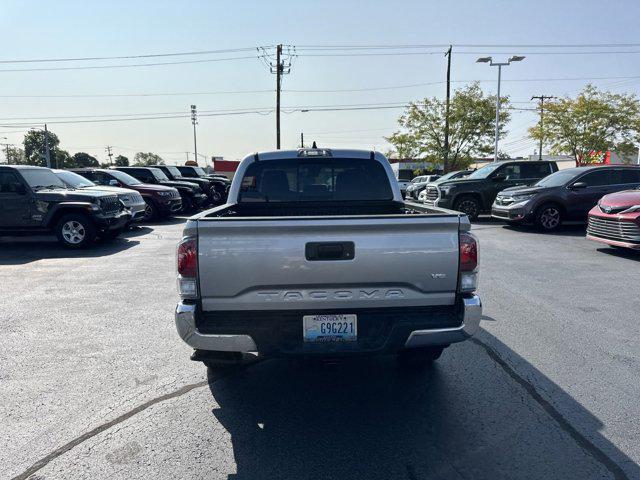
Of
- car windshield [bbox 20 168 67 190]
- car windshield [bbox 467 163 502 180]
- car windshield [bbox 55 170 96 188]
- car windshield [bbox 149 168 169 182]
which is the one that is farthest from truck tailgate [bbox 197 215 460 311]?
car windshield [bbox 149 168 169 182]

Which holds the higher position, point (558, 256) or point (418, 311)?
point (418, 311)

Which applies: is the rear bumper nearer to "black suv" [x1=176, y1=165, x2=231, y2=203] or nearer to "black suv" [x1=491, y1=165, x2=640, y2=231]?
"black suv" [x1=491, y1=165, x2=640, y2=231]

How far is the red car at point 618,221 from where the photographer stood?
893 cm

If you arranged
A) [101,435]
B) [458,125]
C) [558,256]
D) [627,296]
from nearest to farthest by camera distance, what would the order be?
[101,435] → [627,296] → [558,256] → [458,125]

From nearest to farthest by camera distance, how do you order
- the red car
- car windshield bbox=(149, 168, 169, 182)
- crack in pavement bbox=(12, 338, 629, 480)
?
crack in pavement bbox=(12, 338, 629, 480) → the red car → car windshield bbox=(149, 168, 169, 182)

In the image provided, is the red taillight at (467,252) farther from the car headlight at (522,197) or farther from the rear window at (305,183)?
the car headlight at (522,197)

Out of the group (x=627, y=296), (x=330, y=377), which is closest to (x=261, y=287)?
(x=330, y=377)

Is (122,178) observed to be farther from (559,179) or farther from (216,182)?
→ (559,179)

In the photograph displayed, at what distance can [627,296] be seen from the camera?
659 cm

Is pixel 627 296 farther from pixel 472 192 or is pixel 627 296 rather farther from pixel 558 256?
pixel 472 192

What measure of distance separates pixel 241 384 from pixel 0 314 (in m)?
3.89

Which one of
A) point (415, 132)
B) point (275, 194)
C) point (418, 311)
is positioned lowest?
point (418, 311)

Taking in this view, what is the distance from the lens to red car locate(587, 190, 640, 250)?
8930 mm

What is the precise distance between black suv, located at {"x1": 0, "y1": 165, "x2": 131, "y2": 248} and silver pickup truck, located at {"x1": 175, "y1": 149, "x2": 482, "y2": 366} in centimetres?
848
